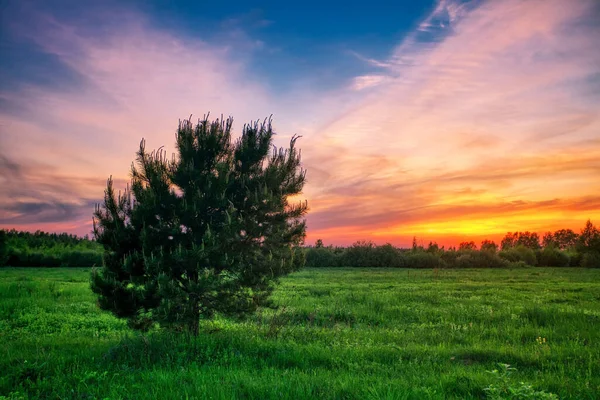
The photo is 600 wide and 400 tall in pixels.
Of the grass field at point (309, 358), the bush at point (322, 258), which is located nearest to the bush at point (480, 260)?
the bush at point (322, 258)

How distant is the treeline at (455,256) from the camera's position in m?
79.1

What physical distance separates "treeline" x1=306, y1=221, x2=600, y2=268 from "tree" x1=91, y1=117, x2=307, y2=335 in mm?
64378

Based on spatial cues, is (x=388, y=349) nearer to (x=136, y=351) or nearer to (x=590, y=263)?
(x=136, y=351)

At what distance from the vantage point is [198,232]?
11.3 m

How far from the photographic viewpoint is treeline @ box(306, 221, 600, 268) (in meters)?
79.1

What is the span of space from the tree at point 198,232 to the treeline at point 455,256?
6438 cm

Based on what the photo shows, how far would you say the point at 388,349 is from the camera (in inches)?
419

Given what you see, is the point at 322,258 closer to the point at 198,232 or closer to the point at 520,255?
the point at 520,255

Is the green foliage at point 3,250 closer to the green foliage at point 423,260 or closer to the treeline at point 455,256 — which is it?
the treeline at point 455,256

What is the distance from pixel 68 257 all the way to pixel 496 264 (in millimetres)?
91170

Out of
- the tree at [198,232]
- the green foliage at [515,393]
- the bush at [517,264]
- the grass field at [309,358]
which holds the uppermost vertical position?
the tree at [198,232]

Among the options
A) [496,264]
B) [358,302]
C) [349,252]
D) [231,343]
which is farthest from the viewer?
[349,252]

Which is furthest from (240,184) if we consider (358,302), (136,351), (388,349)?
(358,302)

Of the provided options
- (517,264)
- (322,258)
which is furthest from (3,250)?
(517,264)
